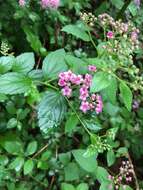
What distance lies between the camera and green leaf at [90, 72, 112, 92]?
4.13ft

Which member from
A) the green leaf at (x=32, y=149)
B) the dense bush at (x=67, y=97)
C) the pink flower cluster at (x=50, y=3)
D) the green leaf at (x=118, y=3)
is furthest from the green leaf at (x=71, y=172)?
the green leaf at (x=118, y=3)

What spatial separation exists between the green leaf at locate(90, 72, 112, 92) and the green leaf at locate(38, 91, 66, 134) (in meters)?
0.15

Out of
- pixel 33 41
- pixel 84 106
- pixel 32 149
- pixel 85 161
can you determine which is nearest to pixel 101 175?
pixel 85 161

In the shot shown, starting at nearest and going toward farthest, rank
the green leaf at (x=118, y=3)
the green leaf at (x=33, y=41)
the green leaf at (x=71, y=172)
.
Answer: the green leaf at (x=71, y=172), the green leaf at (x=33, y=41), the green leaf at (x=118, y=3)

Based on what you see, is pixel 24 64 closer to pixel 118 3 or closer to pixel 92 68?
pixel 92 68

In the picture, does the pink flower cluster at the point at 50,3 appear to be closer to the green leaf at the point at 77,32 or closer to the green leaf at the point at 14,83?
the green leaf at the point at 77,32

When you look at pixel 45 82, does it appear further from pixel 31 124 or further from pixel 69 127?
pixel 31 124

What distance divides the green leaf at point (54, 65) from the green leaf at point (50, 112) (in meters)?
0.07

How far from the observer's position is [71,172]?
1.72 metres

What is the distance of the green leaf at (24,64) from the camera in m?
1.45

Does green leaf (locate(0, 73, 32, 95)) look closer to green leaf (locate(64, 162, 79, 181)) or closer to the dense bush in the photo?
the dense bush

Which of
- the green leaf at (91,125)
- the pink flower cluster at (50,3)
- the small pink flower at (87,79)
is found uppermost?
the pink flower cluster at (50,3)

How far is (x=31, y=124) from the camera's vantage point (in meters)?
1.89

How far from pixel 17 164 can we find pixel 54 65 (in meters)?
0.41
